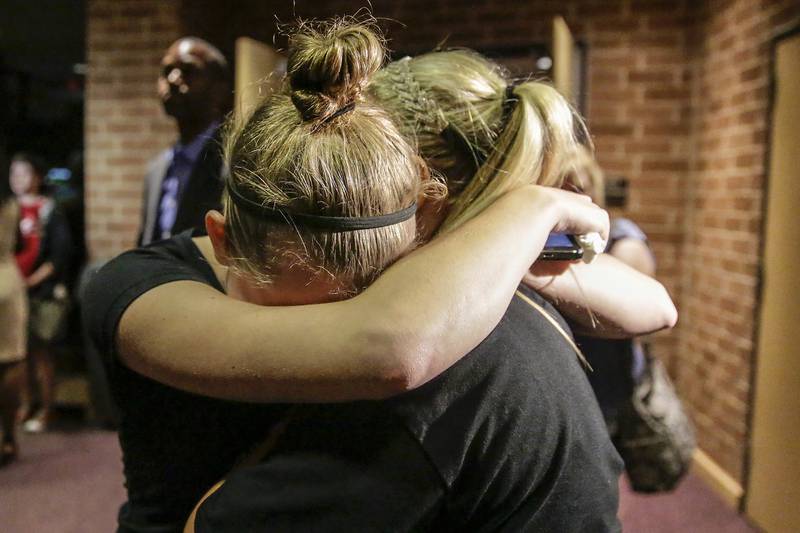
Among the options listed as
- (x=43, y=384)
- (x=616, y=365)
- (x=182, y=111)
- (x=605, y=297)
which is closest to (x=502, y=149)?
(x=605, y=297)

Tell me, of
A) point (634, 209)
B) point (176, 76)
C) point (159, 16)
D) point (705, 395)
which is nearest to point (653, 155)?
point (634, 209)

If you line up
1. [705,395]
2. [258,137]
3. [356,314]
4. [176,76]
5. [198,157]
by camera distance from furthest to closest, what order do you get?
[705,395] < [176,76] < [198,157] < [258,137] < [356,314]

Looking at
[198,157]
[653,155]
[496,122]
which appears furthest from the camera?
[653,155]

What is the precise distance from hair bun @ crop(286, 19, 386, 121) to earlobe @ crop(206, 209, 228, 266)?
0.52 feet

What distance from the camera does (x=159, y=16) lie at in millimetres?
3539

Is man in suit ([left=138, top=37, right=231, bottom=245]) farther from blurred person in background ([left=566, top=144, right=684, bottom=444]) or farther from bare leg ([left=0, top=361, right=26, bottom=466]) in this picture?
blurred person in background ([left=566, top=144, right=684, bottom=444])

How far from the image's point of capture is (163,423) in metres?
0.80

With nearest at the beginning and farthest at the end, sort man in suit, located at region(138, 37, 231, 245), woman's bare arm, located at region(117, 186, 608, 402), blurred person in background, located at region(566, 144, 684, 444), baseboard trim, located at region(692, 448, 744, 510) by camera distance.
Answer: woman's bare arm, located at region(117, 186, 608, 402) → blurred person in background, located at region(566, 144, 684, 444) → man in suit, located at region(138, 37, 231, 245) → baseboard trim, located at region(692, 448, 744, 510)

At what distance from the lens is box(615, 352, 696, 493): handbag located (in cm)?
180

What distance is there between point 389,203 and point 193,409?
33 centimetres

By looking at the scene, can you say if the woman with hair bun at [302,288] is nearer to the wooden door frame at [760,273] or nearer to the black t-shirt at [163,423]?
the black t-shirt at [163,423]

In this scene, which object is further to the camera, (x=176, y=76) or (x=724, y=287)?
(x=724, y=287)

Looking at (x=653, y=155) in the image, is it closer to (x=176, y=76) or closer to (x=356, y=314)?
(x=176, y=76)

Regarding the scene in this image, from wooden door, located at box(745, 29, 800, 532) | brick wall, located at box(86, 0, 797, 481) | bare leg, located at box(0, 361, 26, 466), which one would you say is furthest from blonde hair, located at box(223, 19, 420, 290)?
bare leg, located at box(0, 361, 26, 466)
